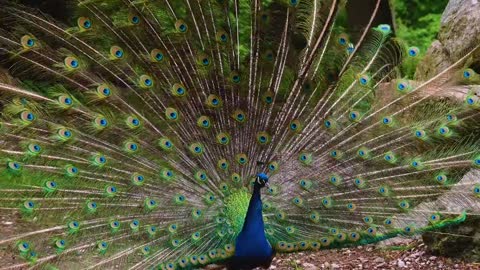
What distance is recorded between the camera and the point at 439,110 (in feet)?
14.6

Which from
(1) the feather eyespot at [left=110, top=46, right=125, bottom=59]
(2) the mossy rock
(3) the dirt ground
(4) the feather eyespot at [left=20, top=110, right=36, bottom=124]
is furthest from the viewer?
(3) the dirt ground

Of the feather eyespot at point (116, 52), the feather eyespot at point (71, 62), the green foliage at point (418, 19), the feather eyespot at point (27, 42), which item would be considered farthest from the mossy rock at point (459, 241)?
the green foliage at point (418, 19)

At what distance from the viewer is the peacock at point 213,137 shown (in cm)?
418

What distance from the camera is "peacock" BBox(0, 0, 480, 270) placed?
4.18m

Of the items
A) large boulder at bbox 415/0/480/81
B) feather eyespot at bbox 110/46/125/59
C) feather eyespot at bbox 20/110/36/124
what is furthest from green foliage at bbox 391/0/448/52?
feather eyespot at bbox 20/110/36/124

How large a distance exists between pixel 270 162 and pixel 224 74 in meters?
0.66

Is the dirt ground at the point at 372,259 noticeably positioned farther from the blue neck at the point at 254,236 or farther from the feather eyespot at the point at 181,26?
the feather eyespot at the point at 181,26

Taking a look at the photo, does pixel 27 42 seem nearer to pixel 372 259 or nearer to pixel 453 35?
pixel 372 259

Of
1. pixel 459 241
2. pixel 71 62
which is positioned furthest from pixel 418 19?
pixel 71 62

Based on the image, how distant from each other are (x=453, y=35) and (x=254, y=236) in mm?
3037

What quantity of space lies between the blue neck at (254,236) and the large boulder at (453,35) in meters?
2.30

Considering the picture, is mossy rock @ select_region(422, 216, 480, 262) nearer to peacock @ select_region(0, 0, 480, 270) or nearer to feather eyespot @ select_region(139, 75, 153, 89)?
peacock @ select_region(0, 0, 480, 270)

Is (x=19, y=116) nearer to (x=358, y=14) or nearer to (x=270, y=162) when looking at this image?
(x=270, y=162)

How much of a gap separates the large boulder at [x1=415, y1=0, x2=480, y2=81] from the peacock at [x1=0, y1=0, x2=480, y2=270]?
4.68 ft
